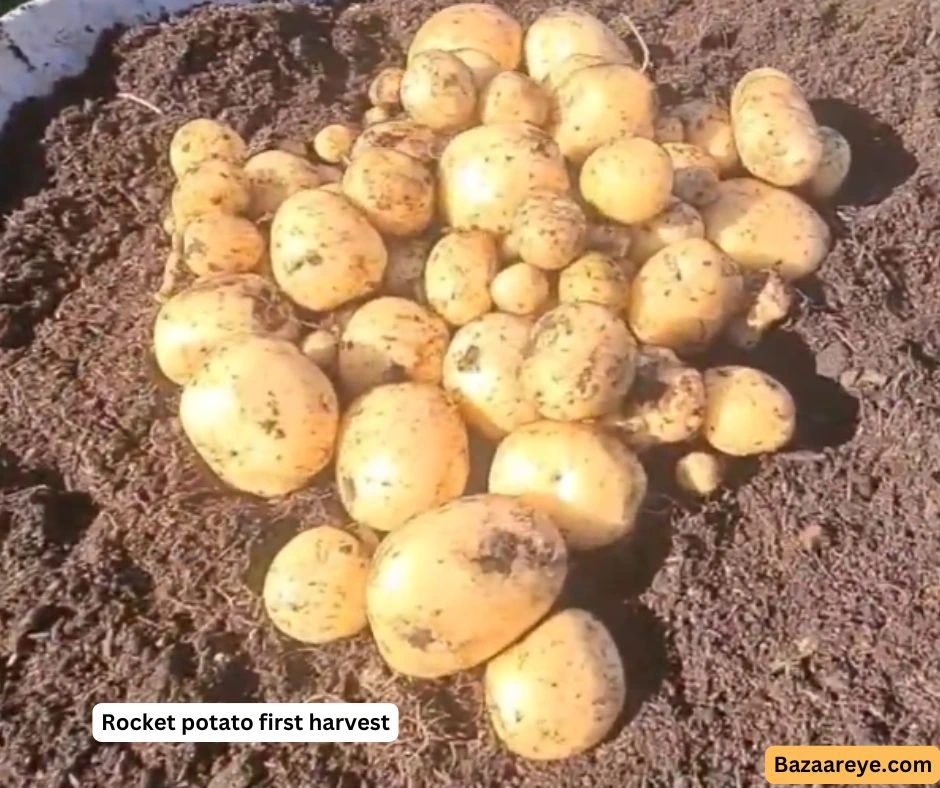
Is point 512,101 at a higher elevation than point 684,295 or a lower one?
higher

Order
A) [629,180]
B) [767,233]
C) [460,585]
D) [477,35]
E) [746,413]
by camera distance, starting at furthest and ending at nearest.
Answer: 1. [477,35]
2. [767,233]
3. [629,180]
4. [746,413]
5. [460,585]

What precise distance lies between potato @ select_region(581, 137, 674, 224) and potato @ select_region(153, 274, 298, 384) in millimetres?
478

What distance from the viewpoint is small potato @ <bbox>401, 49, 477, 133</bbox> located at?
6.80ft

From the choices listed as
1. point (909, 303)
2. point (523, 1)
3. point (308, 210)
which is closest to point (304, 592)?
point (308, 210)

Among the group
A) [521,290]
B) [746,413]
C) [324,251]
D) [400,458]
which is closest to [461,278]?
[521,290]

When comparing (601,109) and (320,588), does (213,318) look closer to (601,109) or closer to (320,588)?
(320,588)

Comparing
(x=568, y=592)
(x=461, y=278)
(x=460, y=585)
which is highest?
(x=461, y=278)

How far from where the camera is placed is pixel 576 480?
171 cm

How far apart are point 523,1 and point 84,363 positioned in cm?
121

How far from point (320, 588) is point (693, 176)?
873mm

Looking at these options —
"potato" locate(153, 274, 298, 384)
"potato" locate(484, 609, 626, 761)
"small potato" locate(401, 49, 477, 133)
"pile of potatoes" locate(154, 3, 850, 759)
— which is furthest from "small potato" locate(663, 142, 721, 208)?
"potato" locate(484, 609, 626, 761)

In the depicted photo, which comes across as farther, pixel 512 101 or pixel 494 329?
pixel 512 101

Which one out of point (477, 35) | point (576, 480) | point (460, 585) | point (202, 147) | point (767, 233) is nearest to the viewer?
point (460, 585)

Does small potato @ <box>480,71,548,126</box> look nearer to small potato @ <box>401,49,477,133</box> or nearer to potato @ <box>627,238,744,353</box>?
small potato @ <box>401,49,477,133</box>
